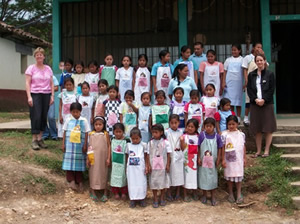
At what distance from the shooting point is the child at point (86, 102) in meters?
5.03

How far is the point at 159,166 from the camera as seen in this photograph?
423 cm

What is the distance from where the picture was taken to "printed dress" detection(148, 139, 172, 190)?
421cm

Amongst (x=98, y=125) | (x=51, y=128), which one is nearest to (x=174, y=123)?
(x=98, y=125)

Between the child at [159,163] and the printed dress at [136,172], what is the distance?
0.32 feet

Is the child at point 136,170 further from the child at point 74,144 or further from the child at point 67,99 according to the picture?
the child at point 67,99

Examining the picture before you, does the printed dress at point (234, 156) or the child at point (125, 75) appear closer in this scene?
the printed dress at point (234, 156)

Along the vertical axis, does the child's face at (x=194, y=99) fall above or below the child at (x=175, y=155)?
above

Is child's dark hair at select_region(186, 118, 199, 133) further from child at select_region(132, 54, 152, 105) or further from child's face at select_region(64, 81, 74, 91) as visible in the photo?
child's face at select_region(64, 81, 74, 91)

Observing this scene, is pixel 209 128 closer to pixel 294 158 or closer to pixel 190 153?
pixel 190 153

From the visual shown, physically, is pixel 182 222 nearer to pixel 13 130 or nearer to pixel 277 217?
pixel 277 217

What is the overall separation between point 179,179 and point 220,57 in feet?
12.0

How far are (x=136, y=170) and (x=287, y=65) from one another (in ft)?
23.9

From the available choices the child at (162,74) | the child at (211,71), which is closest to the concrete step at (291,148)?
the child at (211,71)

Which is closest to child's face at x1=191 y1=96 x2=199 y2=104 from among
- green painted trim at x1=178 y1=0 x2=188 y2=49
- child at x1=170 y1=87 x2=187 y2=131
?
child at x1=170 y1=87 x2=187 y2=131
